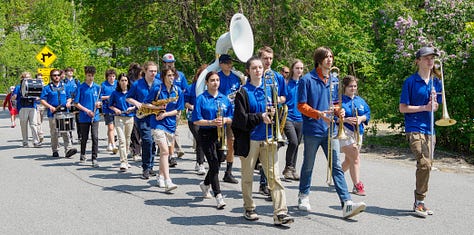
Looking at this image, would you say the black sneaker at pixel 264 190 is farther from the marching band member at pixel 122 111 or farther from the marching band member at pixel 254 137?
the marching band member at pixel 122 111

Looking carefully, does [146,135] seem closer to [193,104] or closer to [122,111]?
[193,104]

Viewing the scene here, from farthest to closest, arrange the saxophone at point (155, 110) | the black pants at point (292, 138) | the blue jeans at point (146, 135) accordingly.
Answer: the blue jeans at point (146, 135) < the black pants at point (292, 138) < the saxophone at point (155, 110)

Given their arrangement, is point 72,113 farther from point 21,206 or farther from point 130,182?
point 21,206

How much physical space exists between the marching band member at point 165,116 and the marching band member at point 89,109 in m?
2.61

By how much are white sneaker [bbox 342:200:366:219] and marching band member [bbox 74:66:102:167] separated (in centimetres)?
580

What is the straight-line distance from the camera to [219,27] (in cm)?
2208

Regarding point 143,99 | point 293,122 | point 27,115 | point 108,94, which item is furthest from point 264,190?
point 27,115

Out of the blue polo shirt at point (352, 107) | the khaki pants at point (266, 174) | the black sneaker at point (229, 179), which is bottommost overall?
the black sneaker at point (229, 179)

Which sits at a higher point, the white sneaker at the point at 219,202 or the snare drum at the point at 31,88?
the snare drum at the point at 31,88

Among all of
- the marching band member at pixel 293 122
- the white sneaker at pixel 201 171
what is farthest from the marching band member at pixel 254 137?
the white sneaker at pixel 201 171

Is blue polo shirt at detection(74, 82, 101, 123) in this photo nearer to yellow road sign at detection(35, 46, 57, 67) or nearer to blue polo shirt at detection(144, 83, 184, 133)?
blue polo shirt at detection(144, 83, 184, 133)

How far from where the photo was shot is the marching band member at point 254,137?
650cm

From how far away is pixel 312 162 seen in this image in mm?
7184

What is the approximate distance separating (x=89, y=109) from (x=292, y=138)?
13.8 ft
